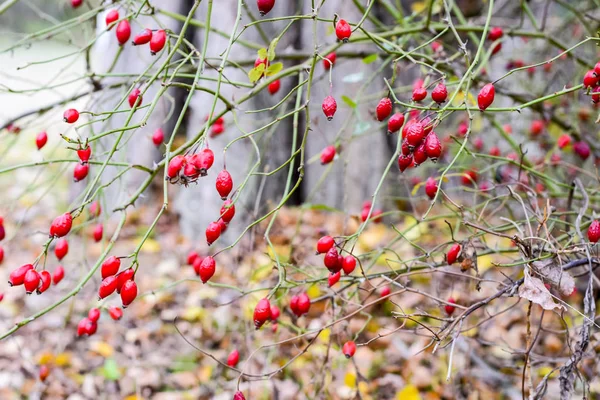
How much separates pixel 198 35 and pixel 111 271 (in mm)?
2430

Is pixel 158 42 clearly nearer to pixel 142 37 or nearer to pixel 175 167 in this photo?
pixel 142 37

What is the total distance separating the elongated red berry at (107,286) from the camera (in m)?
0.97

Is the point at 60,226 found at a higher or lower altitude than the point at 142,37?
lower

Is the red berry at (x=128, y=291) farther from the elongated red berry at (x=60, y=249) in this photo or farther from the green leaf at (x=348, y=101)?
the green leaf at (x=348, y=101)

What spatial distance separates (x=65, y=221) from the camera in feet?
3.24

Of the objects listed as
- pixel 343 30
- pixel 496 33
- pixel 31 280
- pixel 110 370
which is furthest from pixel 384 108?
pixel 110 370

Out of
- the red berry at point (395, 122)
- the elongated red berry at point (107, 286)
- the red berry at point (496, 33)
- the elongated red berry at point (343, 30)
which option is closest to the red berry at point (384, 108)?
the red berry at point (395, 122)

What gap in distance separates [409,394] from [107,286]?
4.38 ft

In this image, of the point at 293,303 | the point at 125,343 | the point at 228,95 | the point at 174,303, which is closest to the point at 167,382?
the point at 125,343

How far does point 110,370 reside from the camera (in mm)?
2178

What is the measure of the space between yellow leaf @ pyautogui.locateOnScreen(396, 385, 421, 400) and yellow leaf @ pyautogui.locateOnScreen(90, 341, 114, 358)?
119cm

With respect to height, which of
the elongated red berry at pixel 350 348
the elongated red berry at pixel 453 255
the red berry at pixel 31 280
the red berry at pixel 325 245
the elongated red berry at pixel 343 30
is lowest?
the elongated red berry at pixel 350 348

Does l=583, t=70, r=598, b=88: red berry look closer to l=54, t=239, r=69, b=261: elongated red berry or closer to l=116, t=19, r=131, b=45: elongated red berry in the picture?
l=116, t=19, r=131, b=45: elongated red berry

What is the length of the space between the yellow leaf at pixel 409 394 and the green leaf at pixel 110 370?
1081mm
